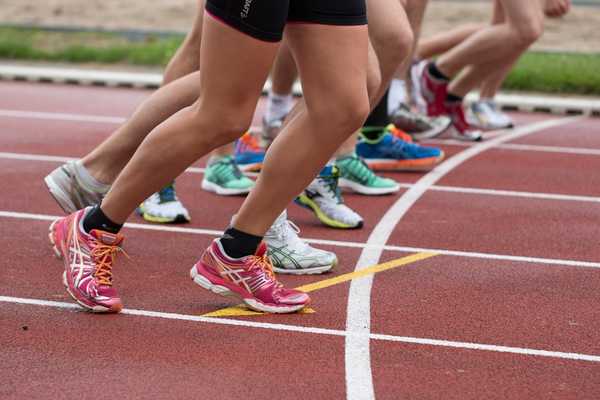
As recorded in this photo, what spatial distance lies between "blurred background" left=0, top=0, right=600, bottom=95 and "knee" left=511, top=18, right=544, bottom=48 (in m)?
3.69

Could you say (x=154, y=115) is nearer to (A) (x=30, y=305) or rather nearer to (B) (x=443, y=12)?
(A) (x=30, y=305)

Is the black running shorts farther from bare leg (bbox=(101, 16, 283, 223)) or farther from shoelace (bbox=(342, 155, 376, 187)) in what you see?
shoelace (bbox=(342, 155, 376, 187))

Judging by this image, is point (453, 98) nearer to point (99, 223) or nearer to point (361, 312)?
point (361, 312)

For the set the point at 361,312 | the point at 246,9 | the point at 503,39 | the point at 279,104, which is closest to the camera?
the point at 246,9

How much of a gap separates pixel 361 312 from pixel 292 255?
0.65 meters

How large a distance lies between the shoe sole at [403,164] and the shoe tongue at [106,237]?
363 cm

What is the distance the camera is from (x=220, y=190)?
714 cm

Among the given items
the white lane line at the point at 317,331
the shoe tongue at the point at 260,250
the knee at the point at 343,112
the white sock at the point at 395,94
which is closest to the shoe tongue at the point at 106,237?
the white lane line at the point at 317,331

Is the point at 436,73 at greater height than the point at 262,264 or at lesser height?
lesser

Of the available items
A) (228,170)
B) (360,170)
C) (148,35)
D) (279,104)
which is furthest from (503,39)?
(148,35)

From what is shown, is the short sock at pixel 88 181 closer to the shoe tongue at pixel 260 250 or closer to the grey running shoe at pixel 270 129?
the shoe tongue at pixel 260 250

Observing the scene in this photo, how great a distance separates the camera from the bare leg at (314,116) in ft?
14.1

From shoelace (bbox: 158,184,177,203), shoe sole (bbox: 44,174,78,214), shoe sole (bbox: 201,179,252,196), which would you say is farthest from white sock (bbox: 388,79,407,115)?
shoe sole (bbox: 44,174,78,214)

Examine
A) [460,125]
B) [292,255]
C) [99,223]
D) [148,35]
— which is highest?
[99,223]
